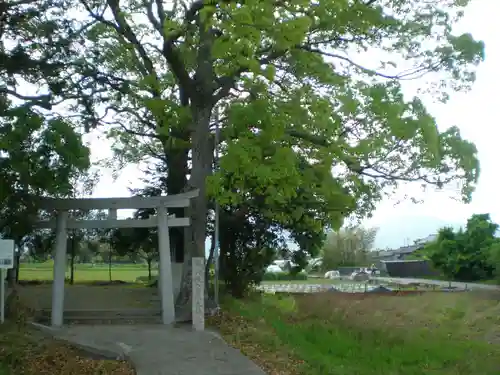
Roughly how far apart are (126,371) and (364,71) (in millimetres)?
7246

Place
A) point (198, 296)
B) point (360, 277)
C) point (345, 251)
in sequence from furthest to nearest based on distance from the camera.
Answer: point (345, 251), point (360, 277), point (198, 296)

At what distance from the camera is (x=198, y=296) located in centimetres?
1201

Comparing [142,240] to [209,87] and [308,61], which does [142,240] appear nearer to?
[209,87]

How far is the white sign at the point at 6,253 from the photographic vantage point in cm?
1080

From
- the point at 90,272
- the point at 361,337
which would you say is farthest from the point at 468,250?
the point at 361,337

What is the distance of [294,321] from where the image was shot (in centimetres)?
1584

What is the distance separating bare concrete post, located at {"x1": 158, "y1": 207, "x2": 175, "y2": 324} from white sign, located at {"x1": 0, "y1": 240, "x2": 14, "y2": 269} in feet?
11.7

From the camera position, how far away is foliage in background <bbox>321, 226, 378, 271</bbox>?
57.2 m

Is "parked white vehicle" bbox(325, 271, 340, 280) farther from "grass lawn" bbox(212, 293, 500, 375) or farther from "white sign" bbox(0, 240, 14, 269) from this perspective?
"white sign" bbox(0, 240, 14, 269)

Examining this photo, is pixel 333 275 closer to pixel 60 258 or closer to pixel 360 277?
pixel 360 277

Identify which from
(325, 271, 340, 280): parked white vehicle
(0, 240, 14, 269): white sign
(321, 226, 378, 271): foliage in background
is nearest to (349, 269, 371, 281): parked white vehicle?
(325, 271, 340, 280): parked white vehicle

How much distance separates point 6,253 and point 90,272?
26405 mm

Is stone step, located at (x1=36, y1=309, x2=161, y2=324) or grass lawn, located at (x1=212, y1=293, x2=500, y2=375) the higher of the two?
stone step, located at (x1=36, y1=309, x2=161, y2=324)

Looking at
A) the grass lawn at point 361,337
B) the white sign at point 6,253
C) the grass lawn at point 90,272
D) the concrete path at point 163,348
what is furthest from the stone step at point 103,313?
the grass lawn at point 90,272
